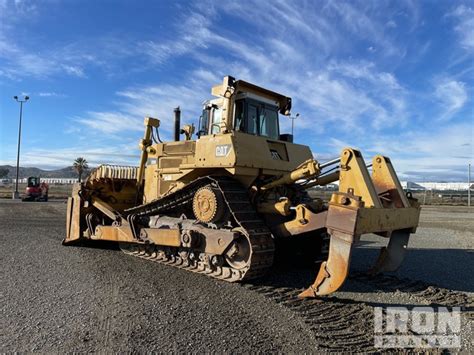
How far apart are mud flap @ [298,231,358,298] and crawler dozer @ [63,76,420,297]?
0.01 m

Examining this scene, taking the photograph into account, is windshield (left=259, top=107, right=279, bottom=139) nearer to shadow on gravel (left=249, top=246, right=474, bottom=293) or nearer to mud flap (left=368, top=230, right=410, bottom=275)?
shadow on gravel (left=249, top=246, right=474, bottom=293)

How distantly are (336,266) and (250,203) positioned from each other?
7.50ft

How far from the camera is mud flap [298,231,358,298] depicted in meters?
5.76

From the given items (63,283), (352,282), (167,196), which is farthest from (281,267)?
(63,283)

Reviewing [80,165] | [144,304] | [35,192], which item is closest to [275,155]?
[144,304]

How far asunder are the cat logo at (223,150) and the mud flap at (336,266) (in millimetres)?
2489

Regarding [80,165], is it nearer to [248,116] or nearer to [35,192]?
[35,192]

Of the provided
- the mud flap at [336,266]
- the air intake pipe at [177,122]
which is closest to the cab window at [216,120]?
the air intake pipe at [177,122]

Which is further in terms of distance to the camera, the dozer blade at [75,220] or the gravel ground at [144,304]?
the dozer blade at [75,220]

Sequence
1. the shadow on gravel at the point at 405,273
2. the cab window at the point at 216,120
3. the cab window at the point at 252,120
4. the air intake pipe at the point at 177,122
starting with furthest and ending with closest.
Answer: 1. the air intake pipe at the point at 177,122
2. the cab window at the point at 252,120
3. the cab window at the point at 216,120
4. the shadow on gravel at the point at 405,273

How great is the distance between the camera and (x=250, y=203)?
7676mm

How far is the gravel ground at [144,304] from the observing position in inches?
181

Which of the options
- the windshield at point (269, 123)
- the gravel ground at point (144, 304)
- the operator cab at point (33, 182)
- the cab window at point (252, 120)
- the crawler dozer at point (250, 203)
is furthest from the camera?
the operator cab at point (33, 182)

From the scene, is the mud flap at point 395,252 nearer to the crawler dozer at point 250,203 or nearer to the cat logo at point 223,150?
the crawler dozer at point 250,203
